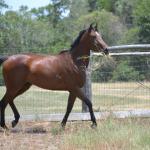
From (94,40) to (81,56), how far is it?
0.42 meters

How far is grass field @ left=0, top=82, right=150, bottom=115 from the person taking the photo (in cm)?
1297

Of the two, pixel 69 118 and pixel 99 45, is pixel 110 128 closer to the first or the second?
pixel 99 45

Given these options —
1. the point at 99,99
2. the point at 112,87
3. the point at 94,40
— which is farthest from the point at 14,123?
the point at 99,99

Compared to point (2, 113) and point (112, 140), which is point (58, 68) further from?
point (112, 140)

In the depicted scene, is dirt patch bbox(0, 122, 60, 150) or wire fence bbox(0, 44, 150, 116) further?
wire fence bbox(0, 44, 150, 116)

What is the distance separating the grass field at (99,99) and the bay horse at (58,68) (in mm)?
1850

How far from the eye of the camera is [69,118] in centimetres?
1216

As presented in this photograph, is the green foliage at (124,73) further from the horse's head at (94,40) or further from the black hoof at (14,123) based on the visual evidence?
the black hoof at (14,123)

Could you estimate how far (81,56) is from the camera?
10.9m

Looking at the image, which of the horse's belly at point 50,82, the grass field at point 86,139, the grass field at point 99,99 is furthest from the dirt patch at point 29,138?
the grass field at point 99,99

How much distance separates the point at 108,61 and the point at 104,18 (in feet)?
121

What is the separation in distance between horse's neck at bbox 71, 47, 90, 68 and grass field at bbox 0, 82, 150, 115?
194 cm

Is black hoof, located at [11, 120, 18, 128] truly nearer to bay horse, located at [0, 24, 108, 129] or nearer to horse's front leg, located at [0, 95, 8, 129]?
bay horse, located at [0, 24, 108, 129]

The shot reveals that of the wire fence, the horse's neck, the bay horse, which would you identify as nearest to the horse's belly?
the bay horse
